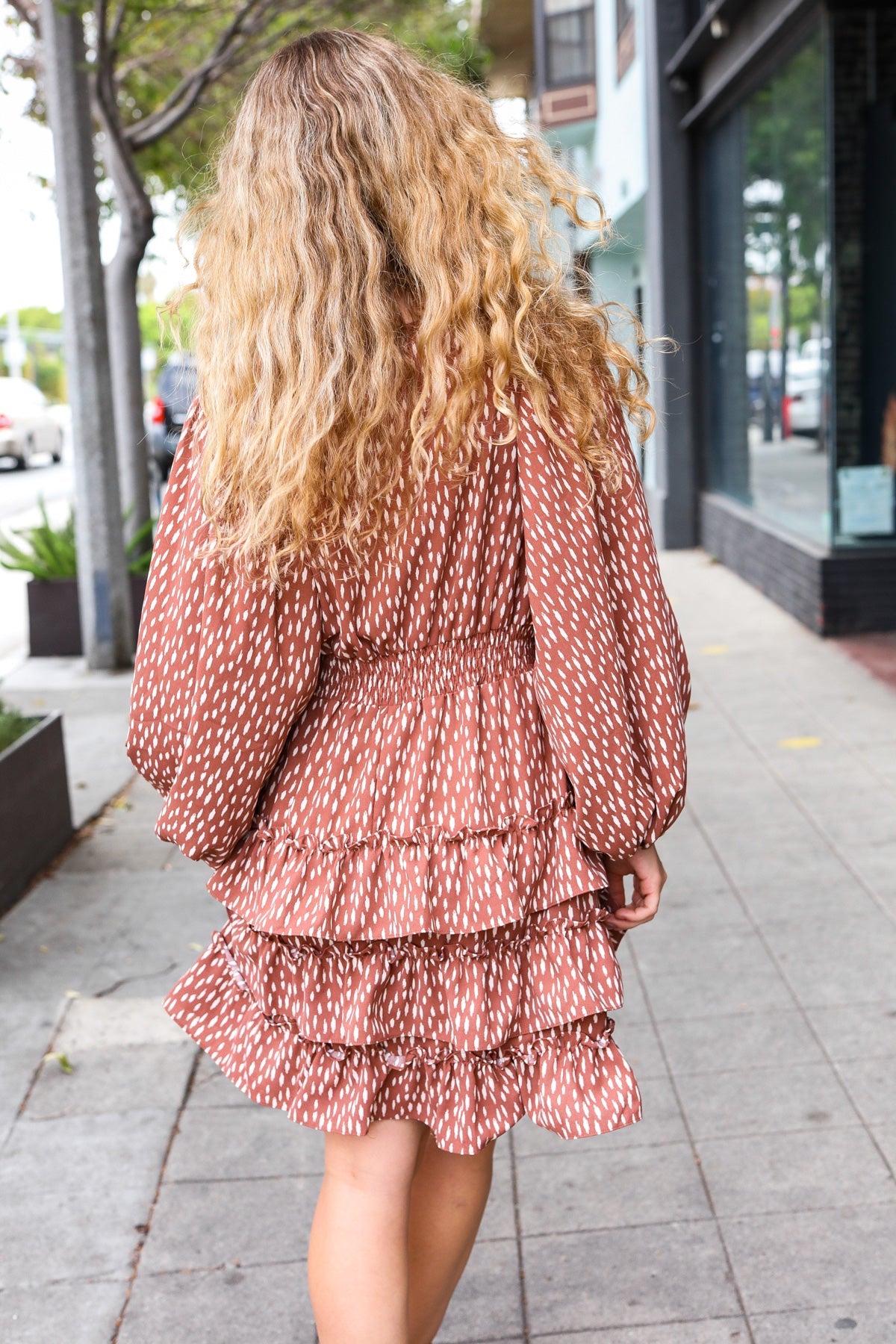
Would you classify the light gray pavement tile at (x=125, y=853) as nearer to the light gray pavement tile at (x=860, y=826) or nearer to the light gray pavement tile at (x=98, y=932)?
the light gray pavement tile at (x=98, y=932)

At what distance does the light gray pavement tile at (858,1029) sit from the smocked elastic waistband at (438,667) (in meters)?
1.92

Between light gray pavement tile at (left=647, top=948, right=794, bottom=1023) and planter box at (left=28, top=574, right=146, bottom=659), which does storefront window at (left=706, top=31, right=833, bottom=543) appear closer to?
planter box at (left=28, top=574, right=146, bottom=659)

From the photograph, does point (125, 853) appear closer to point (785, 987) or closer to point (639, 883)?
point (785, 987)

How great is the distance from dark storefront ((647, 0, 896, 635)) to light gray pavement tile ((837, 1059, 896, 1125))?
5.18 meters

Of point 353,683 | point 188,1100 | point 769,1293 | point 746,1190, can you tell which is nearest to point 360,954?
point 353,683

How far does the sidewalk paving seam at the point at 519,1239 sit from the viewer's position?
97.4 inches

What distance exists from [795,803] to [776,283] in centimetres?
527

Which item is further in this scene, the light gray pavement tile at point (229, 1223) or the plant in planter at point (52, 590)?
the plant in planter at point (52, 590)

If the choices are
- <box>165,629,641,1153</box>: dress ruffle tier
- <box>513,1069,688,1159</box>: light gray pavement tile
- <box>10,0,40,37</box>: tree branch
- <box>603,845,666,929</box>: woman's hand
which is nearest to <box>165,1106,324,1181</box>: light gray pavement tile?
<box>513,1069,688,1159</box>: light gray pavement tile

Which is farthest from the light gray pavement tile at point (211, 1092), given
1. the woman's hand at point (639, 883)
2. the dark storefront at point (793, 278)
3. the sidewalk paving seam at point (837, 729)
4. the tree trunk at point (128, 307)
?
the tree trunk at point (128, 307)

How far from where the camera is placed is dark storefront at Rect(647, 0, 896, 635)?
315 inches

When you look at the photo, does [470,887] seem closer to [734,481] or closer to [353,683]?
[353,683]

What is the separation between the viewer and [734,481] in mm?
11266

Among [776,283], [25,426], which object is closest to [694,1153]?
[776,283]
